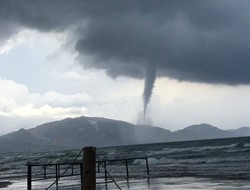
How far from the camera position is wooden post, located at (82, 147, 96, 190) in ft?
36.7

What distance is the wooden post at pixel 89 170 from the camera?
1119 centimetres

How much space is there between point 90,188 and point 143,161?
4576 cm

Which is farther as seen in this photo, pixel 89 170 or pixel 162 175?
pixel 162 175

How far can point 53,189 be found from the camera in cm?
2380

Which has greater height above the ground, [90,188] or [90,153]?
[90,153]

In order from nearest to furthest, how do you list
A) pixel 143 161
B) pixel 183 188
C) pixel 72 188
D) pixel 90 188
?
pixel 90 188, pixel 183 188, pixel 72 188, pixel 143 161

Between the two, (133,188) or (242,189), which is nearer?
(242,189)

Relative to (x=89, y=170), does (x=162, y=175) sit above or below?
below

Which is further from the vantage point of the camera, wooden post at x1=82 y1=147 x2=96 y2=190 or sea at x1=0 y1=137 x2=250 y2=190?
sea at x1=0 y1=137 x2=250 y2=190

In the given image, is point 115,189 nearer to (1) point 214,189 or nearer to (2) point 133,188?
(2) point 133,188

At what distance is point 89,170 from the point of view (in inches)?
442

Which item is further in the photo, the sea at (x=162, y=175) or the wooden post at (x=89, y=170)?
the sea at (x=162, y=175)

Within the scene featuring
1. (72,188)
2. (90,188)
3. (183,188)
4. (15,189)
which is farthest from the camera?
(15,189)

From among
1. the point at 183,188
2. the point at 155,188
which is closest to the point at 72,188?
the point at 155,188
